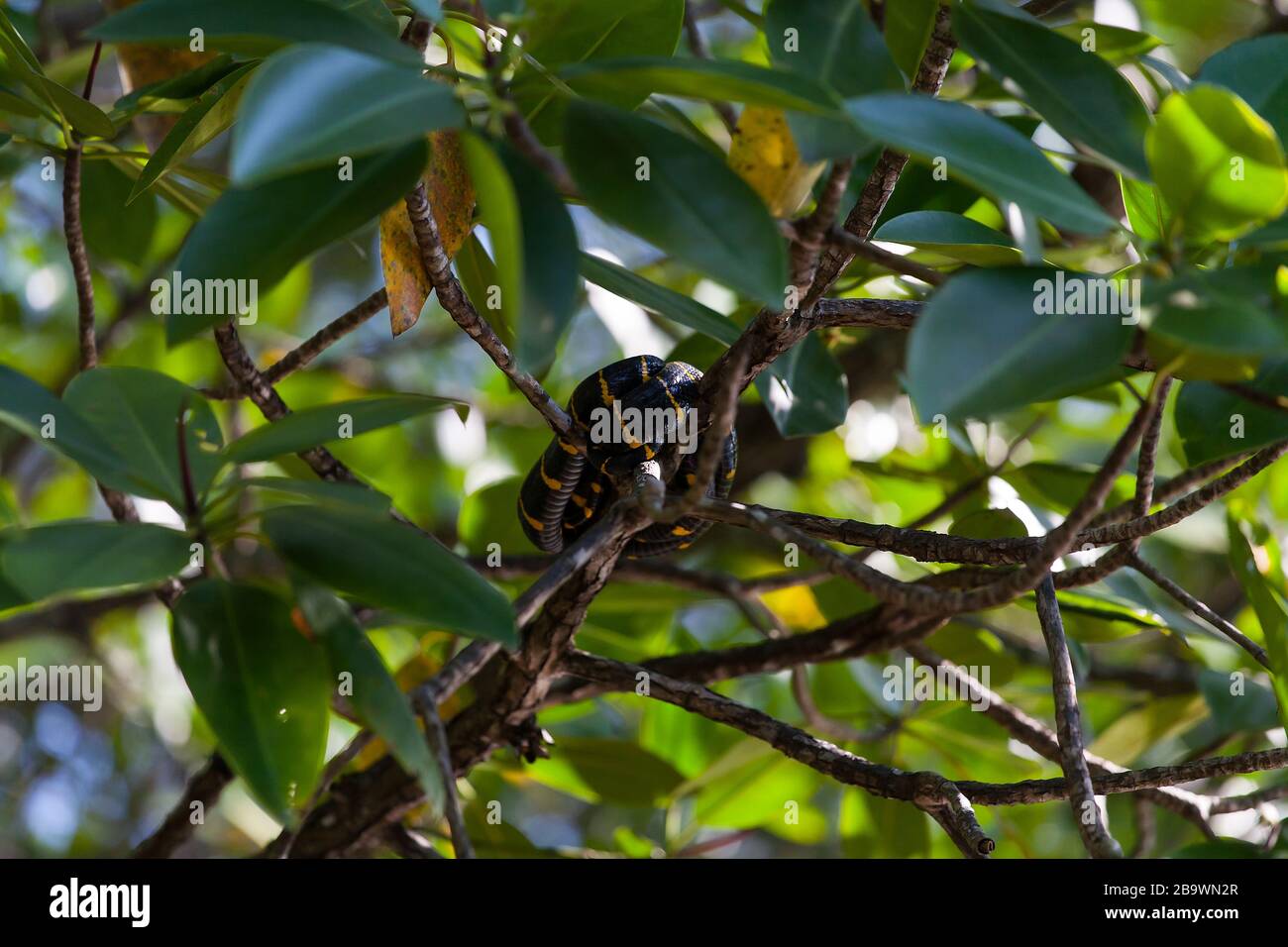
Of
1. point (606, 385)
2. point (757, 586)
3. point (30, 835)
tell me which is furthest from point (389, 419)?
point (30, 835)

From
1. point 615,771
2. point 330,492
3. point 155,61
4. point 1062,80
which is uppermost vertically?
point 155,61

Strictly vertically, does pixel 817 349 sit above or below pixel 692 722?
above

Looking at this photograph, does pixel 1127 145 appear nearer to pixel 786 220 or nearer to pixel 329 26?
pixel 786 220

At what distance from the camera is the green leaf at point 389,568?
594mm

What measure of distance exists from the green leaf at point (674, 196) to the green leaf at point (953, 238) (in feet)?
0.61

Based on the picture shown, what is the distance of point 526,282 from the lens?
21.1 inches

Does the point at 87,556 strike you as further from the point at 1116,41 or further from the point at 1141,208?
the point at 1116,41

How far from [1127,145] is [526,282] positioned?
0.35 m

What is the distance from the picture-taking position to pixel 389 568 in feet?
2.03

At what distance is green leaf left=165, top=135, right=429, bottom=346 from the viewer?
590 millimetres

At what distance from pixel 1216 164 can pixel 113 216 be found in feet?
3.95

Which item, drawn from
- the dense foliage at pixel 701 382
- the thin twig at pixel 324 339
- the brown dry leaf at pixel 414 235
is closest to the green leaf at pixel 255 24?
the dense foliage at pixel 701 382

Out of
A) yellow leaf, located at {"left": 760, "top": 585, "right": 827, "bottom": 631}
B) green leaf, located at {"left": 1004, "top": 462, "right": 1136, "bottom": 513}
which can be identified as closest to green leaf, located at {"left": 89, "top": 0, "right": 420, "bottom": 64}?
green leaf, located at {"left": 1004, "top": 462, "right": 1136, "bottom": 513}

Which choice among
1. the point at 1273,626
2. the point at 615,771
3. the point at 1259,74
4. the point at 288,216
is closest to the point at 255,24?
the point at 288,216
